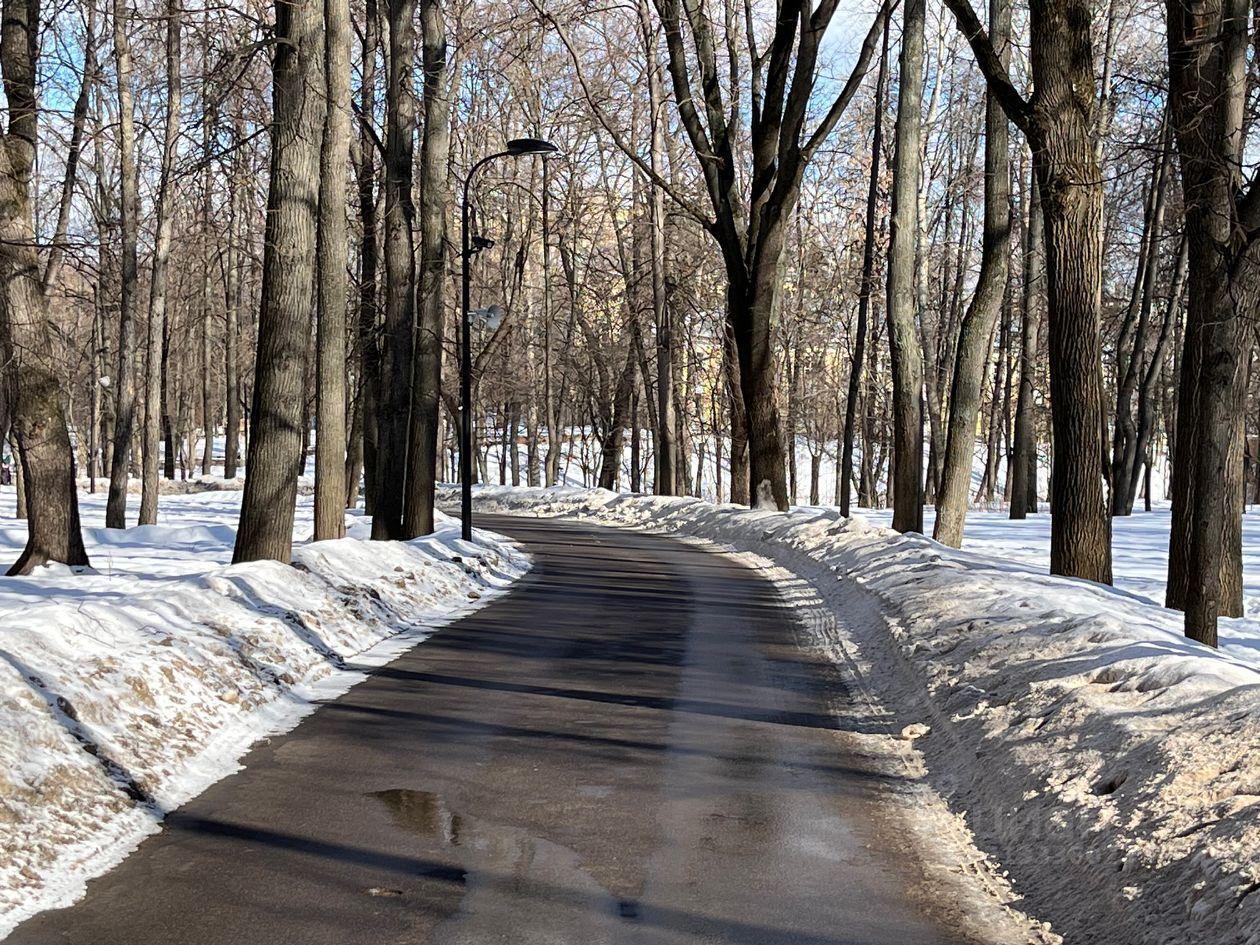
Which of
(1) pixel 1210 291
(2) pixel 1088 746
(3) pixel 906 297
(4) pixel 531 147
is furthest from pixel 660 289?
(2) pixel 1088 746

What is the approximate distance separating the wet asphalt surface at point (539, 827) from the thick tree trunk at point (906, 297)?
1291 cm

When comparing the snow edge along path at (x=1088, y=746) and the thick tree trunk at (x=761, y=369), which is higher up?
the thick tree trunk at (x=761, y=369)

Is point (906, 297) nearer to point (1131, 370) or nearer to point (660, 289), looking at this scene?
point (660, 289)

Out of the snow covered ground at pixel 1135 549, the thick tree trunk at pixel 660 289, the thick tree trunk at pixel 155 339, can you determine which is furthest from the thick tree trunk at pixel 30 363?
the thick tree trunk at pixel 660 289

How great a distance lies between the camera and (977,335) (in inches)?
828

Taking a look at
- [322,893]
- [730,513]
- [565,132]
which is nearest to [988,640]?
[322,893]

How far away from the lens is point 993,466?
60031 mm

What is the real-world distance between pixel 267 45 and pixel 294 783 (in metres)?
10.1

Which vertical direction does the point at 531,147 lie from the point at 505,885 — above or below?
above

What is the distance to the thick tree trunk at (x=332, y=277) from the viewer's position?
1642 centimetres

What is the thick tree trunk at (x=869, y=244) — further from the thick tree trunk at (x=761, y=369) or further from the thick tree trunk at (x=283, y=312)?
the thick tree trunk at (x=283, y=312)

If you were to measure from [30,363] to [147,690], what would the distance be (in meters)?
9.60

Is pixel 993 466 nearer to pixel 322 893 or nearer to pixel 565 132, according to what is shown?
pixel 565 132

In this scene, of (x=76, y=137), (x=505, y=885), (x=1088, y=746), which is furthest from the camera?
(x=76, y=137)
